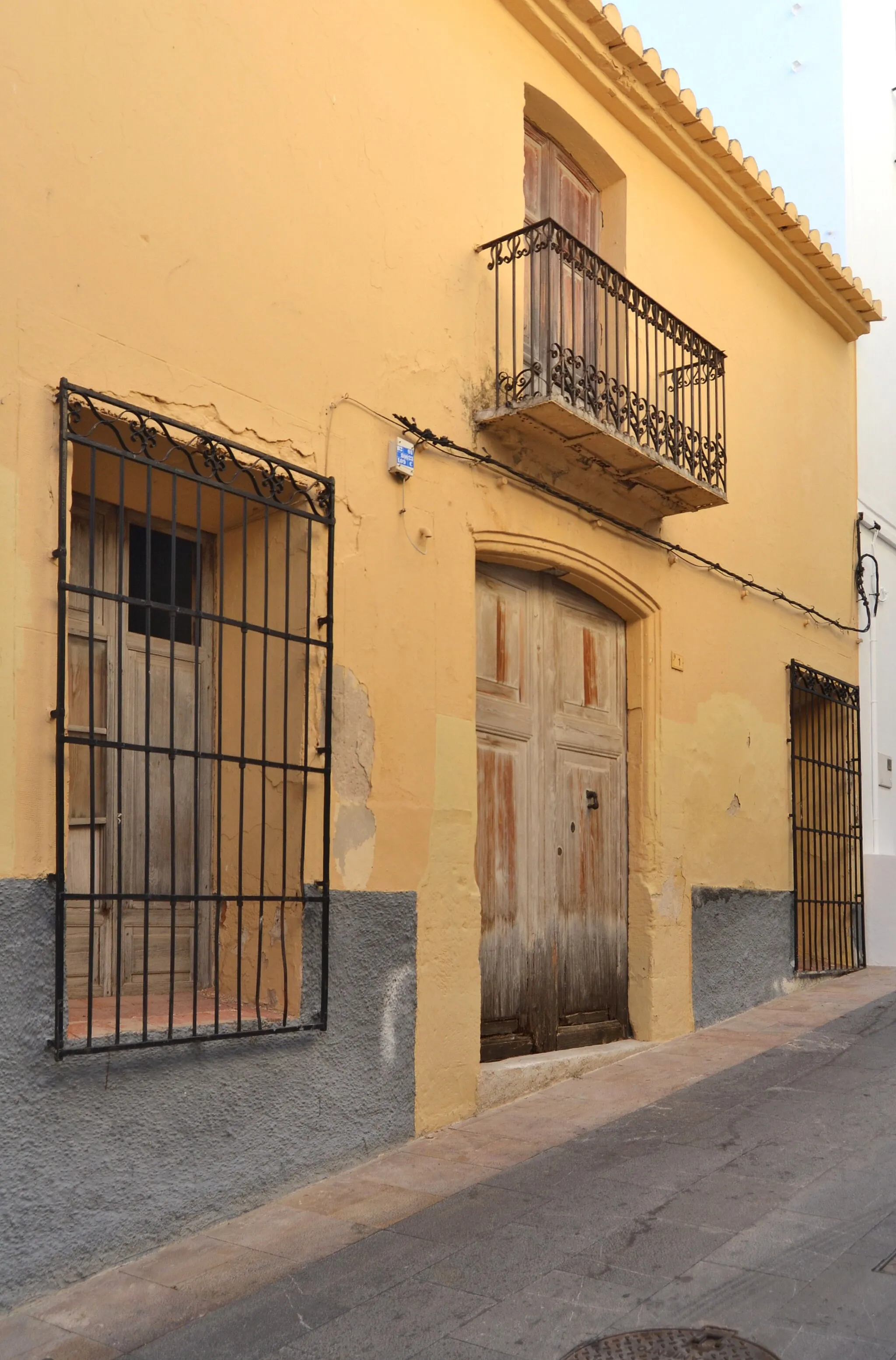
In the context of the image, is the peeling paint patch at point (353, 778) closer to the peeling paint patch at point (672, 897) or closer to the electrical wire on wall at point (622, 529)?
the electrical wire on wall at point (622, 529)

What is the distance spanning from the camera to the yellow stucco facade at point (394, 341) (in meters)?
4.58

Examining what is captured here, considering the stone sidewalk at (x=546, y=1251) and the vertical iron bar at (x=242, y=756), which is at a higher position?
the vertical iron bar at (x=242, y=756)

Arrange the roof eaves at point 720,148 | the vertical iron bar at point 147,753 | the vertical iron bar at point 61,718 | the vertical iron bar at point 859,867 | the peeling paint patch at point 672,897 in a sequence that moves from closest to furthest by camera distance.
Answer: the vertical iron bar at point 61,718 → the vertical iron bar at point 147,753 → the roof eaves at point 720,148 → the peeling paint patch at point 672,897 → the vertical iron bar at point 859,867

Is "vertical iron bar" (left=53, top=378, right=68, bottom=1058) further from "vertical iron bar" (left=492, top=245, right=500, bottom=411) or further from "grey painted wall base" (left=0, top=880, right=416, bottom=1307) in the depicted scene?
"vertical iron bar" (left=492, top=245, right=500, bottom=411)

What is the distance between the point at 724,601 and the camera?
29.8 ft

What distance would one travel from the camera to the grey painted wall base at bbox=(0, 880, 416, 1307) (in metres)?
4.14

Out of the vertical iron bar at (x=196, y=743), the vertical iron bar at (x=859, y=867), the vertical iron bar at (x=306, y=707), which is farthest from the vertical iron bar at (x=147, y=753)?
the vertical iron bar at (x=859, y=867)

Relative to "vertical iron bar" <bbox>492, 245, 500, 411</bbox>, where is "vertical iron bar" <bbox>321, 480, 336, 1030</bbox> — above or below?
below

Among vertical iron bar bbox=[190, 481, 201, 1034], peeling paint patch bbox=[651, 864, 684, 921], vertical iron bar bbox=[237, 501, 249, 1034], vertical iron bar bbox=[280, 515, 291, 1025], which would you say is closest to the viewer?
vertical iron bar bbox=[190, 481, 201, 1034]

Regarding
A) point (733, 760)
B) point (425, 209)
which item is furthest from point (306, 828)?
point (733, 760)

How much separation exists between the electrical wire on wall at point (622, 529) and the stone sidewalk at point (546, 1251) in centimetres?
287

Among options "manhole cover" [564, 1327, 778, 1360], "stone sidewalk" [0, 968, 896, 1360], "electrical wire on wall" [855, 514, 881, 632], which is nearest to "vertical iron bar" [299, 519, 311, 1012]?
"stone sidewalk" [0, 968, 896, 1360]

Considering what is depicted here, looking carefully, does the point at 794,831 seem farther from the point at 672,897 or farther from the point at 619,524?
the point at 619,524

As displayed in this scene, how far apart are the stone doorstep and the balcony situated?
3.16 metres
